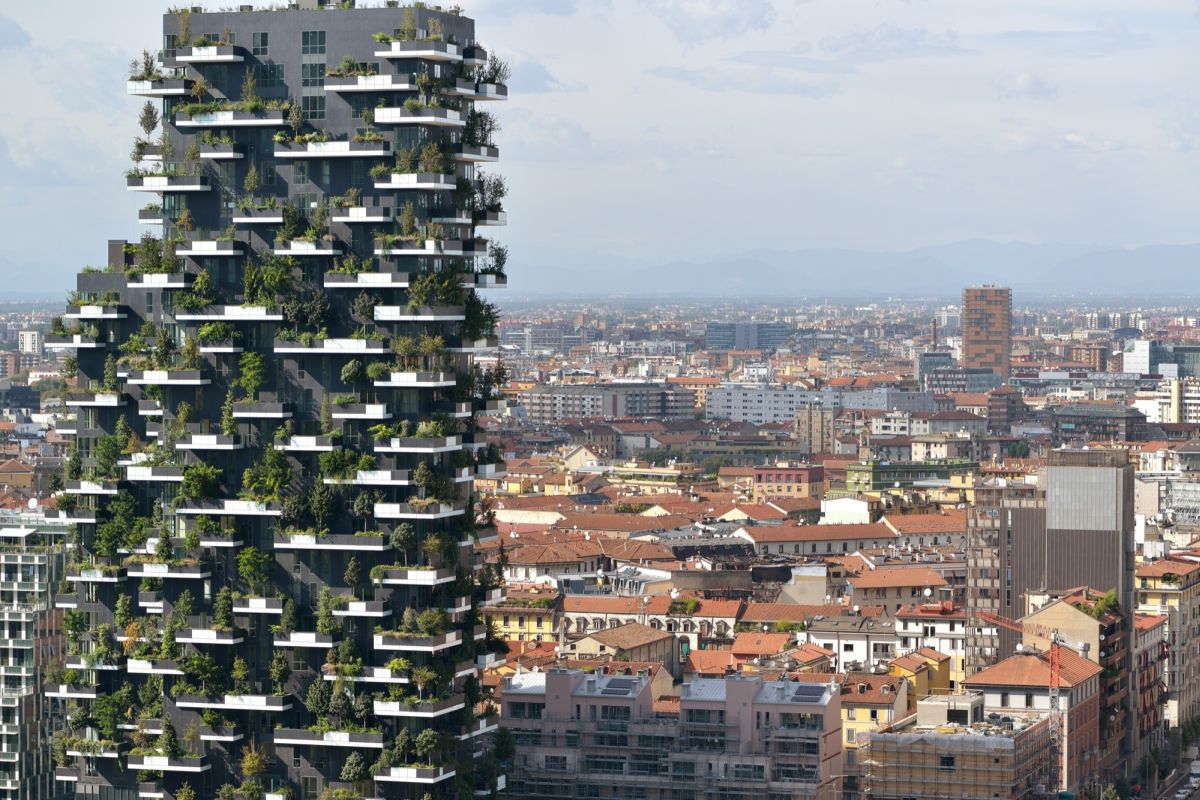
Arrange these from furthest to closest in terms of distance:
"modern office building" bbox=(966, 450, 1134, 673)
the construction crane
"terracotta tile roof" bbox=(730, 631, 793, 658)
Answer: "modern office building" bbox=(966, 450, 1134, 673) → "terracotta tile roof" bbox=(730, 631, 793, 658) → the construction crane

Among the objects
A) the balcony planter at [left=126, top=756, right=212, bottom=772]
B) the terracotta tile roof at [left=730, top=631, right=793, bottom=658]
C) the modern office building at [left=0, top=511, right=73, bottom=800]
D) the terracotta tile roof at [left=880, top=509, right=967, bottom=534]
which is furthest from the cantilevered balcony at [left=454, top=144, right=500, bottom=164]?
the terracotta tile roof at [left=880, top=509, right=967, bottom=534]

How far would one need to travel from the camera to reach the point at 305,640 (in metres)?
59.7

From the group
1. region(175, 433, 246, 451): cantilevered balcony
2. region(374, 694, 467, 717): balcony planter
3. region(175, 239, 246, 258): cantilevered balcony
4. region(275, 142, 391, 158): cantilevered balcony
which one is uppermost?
region(275, 142, 391, 158): cantilevered balcony

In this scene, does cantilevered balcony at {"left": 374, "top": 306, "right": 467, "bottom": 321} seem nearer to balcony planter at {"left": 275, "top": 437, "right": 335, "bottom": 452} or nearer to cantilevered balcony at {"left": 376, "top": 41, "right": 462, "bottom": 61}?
balcony planter at {"left": 275, "top": 437, "right": 335, "bottom": 452}

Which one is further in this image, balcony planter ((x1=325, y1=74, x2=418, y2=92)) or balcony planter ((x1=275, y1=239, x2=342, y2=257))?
balcony planter ((x1=275, y1=239, x2=342, y2=257))

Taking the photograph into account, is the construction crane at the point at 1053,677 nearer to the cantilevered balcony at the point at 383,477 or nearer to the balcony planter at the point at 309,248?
the cantilevered balcony at the point at 383,477

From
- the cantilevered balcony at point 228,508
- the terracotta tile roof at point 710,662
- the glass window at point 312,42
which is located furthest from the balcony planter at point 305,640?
the terracotta tile roof at point 710,662

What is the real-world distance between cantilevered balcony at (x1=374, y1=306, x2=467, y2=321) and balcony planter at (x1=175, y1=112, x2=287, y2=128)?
459 centimetres

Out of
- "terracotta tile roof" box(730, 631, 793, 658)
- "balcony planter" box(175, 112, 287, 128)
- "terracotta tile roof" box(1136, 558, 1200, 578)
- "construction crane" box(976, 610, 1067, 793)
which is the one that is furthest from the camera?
"terracotta tile roof" box(1136, 558, 1200, 578)

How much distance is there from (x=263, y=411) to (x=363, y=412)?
7.57ft

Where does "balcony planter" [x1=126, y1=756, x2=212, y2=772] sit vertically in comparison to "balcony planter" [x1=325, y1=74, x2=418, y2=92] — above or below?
below

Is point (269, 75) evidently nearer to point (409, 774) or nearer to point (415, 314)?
point (415, 314)

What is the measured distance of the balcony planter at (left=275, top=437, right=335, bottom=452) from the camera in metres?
59.8

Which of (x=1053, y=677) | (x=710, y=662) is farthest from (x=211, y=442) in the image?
(x=710, y=662)
